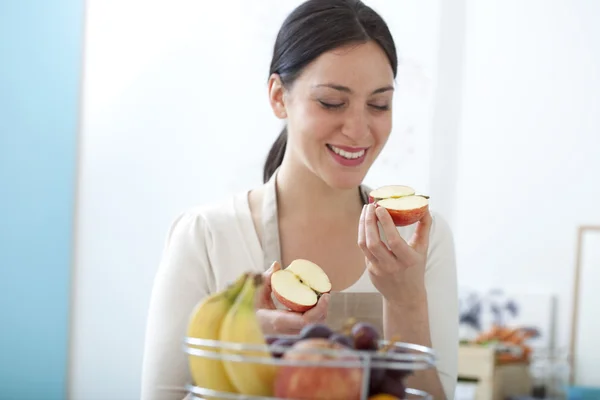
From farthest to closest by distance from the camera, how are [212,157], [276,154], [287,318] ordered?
[212,157] → [276,154] → [287,318]

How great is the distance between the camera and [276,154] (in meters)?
2.07

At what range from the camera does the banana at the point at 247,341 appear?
29.4 inches

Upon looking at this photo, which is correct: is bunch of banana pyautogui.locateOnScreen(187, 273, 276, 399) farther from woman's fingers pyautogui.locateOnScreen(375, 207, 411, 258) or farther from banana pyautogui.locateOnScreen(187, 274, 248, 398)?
woman's fingers pyautogui.locateOnScreen(375, 207, 411, 258)

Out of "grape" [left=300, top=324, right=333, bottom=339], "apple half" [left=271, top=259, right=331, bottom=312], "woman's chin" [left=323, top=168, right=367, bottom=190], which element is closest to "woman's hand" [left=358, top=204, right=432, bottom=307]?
"apple half" [left=271, top=259, right=331, bottom=312]

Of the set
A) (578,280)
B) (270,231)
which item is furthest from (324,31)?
(578,280)

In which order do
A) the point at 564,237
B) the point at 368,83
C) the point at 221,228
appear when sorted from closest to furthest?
the point at 368,83 < the point at 221,228 < the point at 564,237

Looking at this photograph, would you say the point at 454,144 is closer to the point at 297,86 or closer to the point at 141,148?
the point at 141,148

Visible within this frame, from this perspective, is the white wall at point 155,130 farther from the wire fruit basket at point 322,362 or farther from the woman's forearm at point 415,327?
the wire fruit basket at point 322,362

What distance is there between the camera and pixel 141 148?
12.9ft

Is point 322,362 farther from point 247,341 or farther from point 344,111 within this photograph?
point 344,111

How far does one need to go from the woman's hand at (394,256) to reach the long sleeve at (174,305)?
393mm

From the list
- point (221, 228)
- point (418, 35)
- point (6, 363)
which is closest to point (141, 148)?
point (6, 363)

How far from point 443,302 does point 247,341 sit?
3.42 feet

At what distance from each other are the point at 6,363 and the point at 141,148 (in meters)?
1.07
